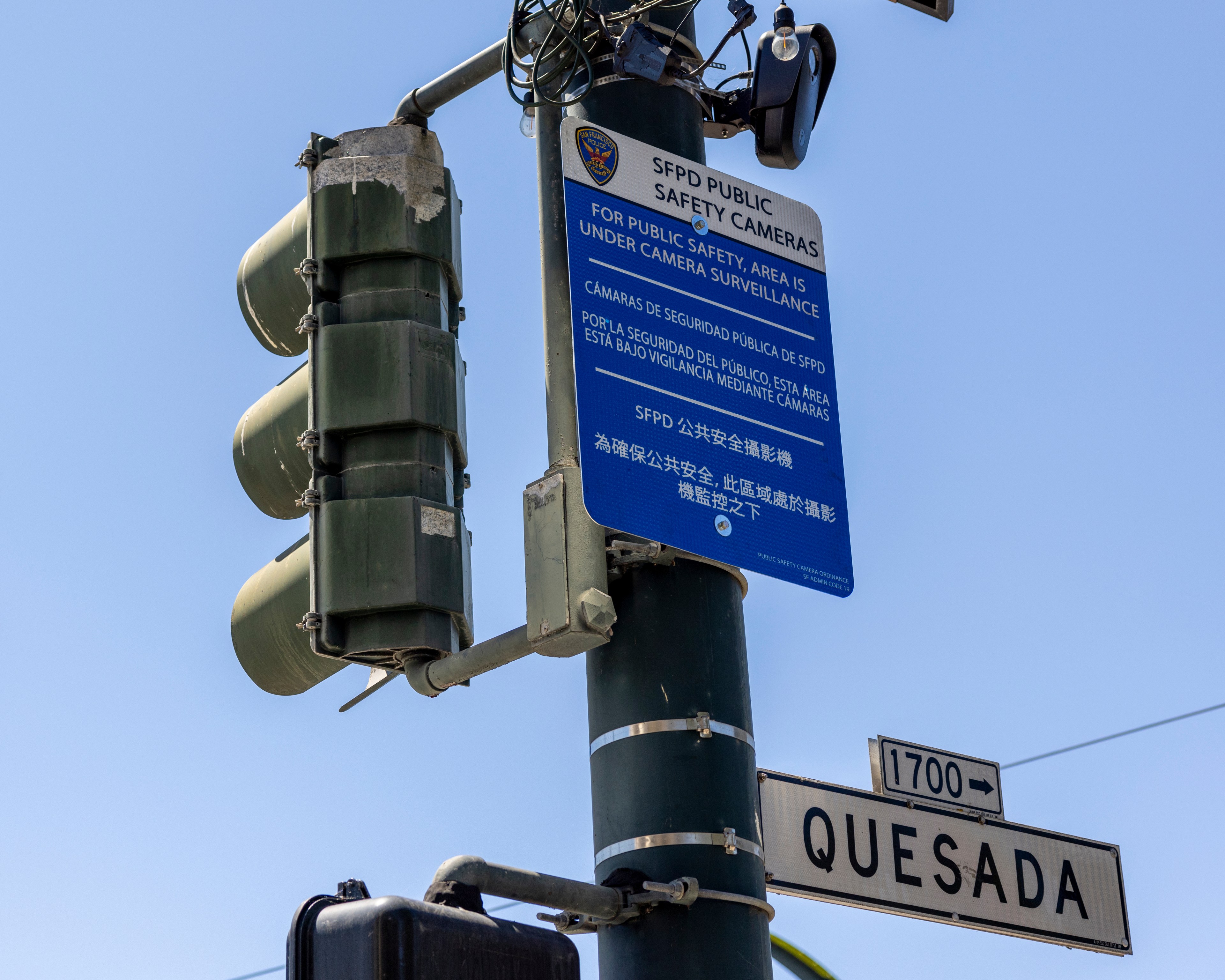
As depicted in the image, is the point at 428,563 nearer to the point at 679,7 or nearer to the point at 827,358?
the point at 827,358

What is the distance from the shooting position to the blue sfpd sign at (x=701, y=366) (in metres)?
4.03

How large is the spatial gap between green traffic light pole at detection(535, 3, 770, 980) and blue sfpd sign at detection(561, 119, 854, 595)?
86 millimetres

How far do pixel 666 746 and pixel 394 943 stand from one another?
1.84 m

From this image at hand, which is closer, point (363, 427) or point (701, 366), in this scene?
point (363, 427)

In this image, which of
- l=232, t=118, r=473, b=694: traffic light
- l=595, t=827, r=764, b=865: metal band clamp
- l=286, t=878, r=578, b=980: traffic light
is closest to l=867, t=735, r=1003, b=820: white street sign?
l=595, t=827, r=764, b=865: metal band clamp

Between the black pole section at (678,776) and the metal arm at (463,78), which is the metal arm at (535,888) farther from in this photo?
the metal arm at (463,78)

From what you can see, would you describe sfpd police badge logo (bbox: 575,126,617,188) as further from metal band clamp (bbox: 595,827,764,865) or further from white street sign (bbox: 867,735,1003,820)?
white street sign (bbox: 867,735,1003,820)

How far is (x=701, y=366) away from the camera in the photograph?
427 centimetres

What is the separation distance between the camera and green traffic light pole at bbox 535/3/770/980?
12.8 ft

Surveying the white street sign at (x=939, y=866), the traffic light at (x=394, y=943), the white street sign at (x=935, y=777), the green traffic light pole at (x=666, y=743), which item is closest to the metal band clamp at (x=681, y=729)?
the green traffic light pole at (x=666, y=743)

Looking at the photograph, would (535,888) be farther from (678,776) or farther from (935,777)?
(935,777)

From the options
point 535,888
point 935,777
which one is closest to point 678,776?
point 535,888

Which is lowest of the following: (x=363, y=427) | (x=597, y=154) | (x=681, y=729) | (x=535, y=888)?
(x=535, y=888)

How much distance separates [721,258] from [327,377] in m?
1.13
